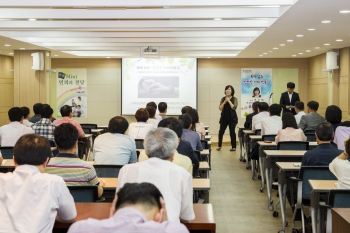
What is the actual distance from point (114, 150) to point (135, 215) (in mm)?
4016

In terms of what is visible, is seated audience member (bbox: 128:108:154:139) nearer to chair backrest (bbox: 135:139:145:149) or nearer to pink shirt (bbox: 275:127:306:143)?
chair backrest (bbox: 135:139:145:149)

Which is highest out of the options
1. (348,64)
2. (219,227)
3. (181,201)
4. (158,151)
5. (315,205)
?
(348,64)

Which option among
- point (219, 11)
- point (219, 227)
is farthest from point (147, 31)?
point (219, 227)

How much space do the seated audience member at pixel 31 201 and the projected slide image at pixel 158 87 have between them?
14.8 metres

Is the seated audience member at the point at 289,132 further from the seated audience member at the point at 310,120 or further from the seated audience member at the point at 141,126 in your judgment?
the seated audience member at the point at 141,126

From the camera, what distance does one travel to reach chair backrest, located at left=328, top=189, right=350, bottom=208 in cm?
398

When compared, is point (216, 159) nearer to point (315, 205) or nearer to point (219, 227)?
point (219, 227)

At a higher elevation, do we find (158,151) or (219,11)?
(219,11)

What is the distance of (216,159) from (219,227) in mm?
6160

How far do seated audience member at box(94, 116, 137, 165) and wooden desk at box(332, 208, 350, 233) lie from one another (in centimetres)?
277

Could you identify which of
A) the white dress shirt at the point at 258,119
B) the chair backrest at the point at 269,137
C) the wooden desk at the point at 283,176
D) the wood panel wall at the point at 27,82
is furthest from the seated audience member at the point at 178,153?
the wood panel wall at the point at 27,82

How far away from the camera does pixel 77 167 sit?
4121mm

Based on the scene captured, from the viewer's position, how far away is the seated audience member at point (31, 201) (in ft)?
9.57

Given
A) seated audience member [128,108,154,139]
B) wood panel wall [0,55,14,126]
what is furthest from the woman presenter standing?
wood panel wall [0,55,14,126]
